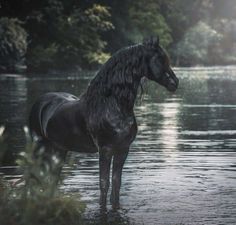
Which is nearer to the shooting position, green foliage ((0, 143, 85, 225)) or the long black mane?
green foliage ((0, 143, 85, 225))

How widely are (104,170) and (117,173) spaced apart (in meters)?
0.20

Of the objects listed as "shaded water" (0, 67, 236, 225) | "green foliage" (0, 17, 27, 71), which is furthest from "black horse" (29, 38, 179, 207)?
"green foliage" (0, 17, 27, 71)

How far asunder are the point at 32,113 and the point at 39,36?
59867 millimetres

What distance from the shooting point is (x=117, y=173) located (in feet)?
31.2

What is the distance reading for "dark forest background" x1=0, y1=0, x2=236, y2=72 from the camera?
6194 centimetres

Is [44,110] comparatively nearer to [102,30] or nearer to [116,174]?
Result: [116,174]

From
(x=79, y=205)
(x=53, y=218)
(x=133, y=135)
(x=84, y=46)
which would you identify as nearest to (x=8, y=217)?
(x=53, y=218)

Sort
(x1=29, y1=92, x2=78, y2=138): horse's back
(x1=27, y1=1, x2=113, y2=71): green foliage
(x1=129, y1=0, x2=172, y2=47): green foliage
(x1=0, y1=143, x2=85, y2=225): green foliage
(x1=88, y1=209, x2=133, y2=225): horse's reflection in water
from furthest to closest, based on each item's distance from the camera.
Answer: (x1=129, y1=0, x2=172, y2=47): green foliage < (x1=27, y1=1, x2=113, y2=71): green foliage < (x1=29, y1=92, x2=78, y2=138): horse's back < (x1=88, y1=209, x2=133, y2=225): horse's reflection in water < (x1=0, y1=143, x2=85, y2=225): green foliage

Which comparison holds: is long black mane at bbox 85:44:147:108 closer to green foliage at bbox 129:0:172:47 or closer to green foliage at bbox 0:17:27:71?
green foliage at bbox 0:17:27:71

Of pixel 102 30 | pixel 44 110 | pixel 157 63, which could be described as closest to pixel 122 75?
pixel 157 63

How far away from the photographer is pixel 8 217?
633 cm

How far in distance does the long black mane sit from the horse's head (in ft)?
0.22

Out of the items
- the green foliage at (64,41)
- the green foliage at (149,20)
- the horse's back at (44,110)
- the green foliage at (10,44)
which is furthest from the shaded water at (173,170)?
the green foliage at (149,20)

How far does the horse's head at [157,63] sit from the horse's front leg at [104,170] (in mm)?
989
